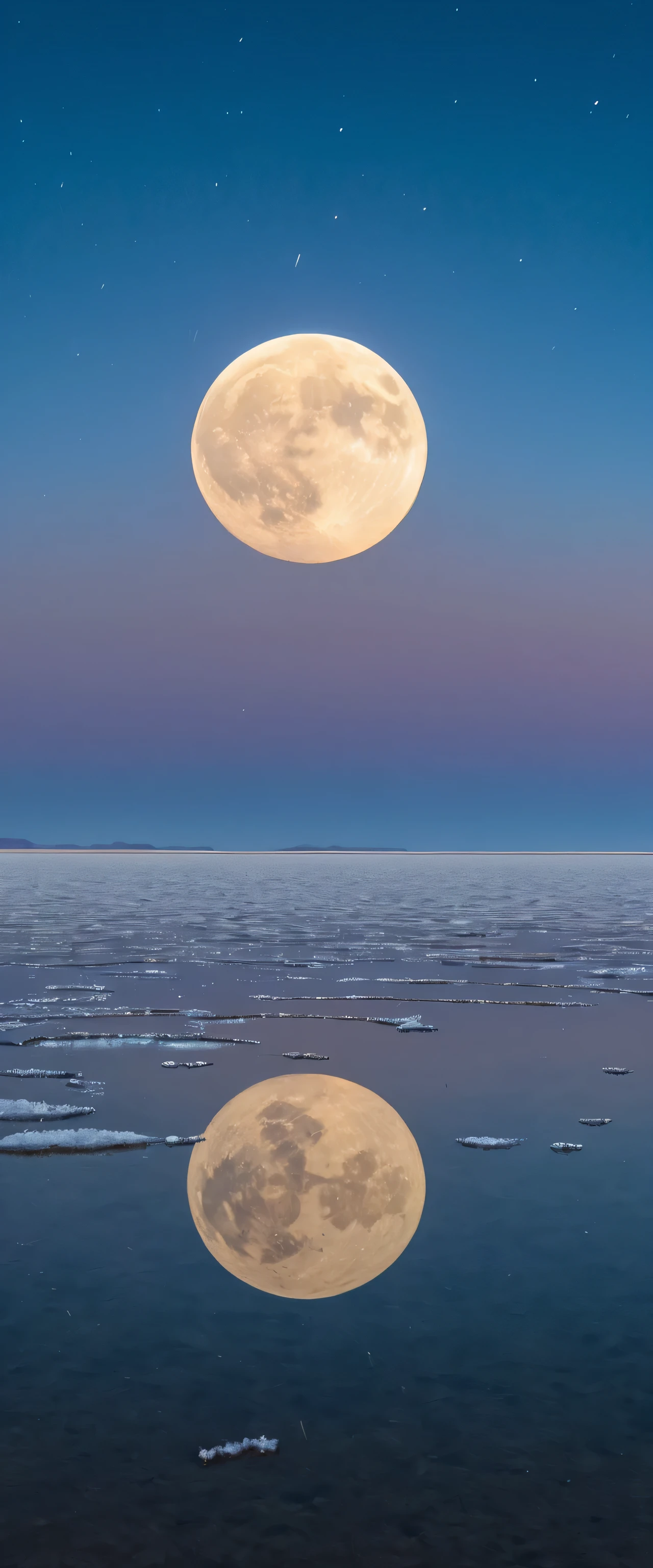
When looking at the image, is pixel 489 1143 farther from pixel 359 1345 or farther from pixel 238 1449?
pixel 238 1449

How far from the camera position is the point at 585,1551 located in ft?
8.80

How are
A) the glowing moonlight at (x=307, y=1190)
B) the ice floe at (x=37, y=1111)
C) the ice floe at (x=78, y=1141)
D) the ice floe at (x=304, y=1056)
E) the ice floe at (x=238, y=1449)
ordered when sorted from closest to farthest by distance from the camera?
the ice floe at (x=238, y=1449) < the glowing moonlight at (x=307, y=1190) < the ice floe at (x=78, y=1141) < the ice floe at (x=37, y=1111) < the ice floe at (x=304, y=1056)

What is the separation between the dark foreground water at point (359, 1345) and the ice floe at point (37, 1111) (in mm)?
174

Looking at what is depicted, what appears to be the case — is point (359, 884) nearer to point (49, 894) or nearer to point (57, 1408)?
point (49, 894)

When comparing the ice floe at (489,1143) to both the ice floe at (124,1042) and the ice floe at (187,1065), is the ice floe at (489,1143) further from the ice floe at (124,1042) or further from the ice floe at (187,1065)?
the ice floe at (124,1042)

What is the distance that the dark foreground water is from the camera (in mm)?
2803

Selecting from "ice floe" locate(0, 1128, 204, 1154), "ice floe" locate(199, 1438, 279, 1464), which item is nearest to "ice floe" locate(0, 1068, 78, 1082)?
"ice floe" locate(0, 1128, 204, 1154)

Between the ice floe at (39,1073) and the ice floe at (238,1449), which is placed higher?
the ice floe at (39,1073)

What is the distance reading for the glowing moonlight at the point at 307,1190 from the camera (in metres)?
4.59

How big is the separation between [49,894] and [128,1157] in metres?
39.7

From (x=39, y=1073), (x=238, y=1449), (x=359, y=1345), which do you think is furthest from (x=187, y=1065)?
(x=238, y=1449)

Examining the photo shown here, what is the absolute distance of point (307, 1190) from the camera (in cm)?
A: 532

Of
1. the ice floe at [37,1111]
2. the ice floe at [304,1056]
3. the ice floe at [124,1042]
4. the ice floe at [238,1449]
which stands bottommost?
the ice floe at [238,1449]

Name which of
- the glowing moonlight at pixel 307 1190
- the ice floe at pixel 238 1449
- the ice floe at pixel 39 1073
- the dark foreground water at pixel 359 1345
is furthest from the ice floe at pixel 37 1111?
the ice floe at pixel 238 1449
